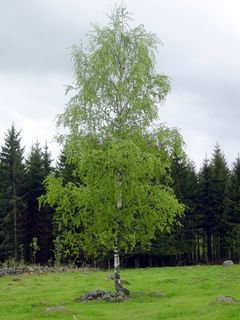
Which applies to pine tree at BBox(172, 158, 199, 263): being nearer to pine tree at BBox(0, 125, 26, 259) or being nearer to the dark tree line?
the dark tree line

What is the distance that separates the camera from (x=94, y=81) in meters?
28.0

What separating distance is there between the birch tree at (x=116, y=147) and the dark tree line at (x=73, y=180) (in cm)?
3237

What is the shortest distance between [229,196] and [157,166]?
152ft

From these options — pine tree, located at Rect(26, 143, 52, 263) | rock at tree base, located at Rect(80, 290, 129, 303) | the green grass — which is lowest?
the green grass

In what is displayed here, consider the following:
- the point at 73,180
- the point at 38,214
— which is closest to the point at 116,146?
the point at 73,180

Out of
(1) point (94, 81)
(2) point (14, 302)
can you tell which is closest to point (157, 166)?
(1) point (94, 81)

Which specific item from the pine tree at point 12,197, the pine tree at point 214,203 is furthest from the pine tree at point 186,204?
the pine tree at point 12,197

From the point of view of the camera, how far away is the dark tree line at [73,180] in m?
62.4

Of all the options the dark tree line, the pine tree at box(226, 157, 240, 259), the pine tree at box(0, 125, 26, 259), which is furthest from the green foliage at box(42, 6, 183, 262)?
the pine tree at box(226, 157, 240, 259)

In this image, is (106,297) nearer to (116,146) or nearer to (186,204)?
(116,146)

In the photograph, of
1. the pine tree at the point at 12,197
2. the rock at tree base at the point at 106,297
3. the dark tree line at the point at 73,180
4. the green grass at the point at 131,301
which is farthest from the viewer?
the dark tree line at the point at 73,180

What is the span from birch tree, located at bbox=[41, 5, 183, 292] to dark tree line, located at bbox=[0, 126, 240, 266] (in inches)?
1275

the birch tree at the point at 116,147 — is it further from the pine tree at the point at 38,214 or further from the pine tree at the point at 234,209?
the pine tree at the point at 234,209

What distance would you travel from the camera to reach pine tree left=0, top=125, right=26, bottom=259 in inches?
2395
